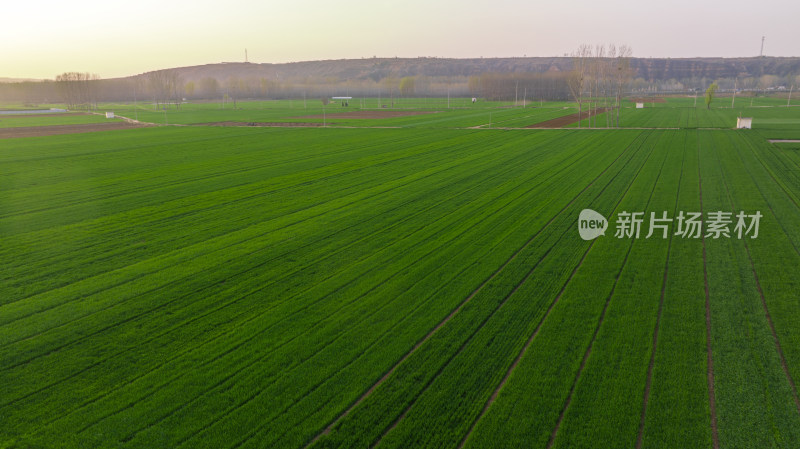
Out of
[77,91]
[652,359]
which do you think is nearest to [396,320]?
[652,359]

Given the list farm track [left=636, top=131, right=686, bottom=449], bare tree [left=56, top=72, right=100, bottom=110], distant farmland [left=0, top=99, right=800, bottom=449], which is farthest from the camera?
bare tree [left=56, top=72, right=100, bottom=110]

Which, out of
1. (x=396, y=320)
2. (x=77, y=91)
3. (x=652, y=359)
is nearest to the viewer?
(x=652, y=359)

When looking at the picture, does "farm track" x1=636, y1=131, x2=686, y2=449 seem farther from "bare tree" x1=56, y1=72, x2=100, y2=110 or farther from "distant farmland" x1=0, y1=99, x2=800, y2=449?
"bare tree" x1=56, y1=72, x2=100, y2=110

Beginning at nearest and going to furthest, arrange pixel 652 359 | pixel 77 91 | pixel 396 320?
pixel 652 359, pixel 396 320, pixel 77 91

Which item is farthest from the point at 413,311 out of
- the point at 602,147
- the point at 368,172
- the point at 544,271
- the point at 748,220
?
Result: the point at 602,147

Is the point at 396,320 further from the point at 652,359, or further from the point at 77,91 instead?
the point at 77,91

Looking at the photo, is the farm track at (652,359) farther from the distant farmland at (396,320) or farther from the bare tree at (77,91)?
the bare tree at (77,91)

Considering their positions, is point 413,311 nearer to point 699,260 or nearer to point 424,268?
point 424,268

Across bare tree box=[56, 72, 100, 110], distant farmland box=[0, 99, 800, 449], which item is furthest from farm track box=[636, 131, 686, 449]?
bare tree box=[56, 72, 100, 110]

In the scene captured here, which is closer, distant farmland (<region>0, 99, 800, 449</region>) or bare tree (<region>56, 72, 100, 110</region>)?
distant farmland (<region>0, 99, 800, 449</region>)
